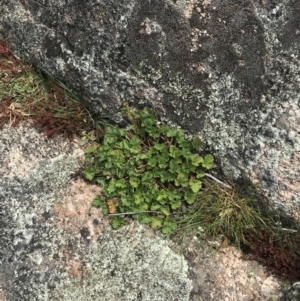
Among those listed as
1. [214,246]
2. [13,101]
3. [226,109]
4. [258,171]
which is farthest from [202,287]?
[13,101]

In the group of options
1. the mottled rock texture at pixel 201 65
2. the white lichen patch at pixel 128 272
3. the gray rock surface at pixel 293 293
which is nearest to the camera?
the mottled rock texture at pixel 201 65

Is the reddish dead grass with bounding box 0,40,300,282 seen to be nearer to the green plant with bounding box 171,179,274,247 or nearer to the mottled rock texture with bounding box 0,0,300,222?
the mottled rock texture with bounding box 0,0,300,222

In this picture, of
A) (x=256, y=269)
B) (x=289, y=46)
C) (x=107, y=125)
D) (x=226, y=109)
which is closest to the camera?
(x=289, y=46)

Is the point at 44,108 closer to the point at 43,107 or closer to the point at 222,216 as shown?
the point at 43,107

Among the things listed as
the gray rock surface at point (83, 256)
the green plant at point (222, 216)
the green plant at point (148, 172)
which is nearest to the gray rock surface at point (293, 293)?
the gray rock surface at point (83, 256)

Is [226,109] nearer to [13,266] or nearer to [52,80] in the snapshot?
[52,80]

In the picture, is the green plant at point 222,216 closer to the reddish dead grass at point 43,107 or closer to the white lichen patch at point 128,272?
the white lichen patch at point 128,272

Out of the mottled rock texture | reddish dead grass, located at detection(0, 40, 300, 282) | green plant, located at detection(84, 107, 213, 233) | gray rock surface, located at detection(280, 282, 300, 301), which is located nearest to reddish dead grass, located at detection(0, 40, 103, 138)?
reddish dead grass, located at detection(0, 40, 300, 282)
